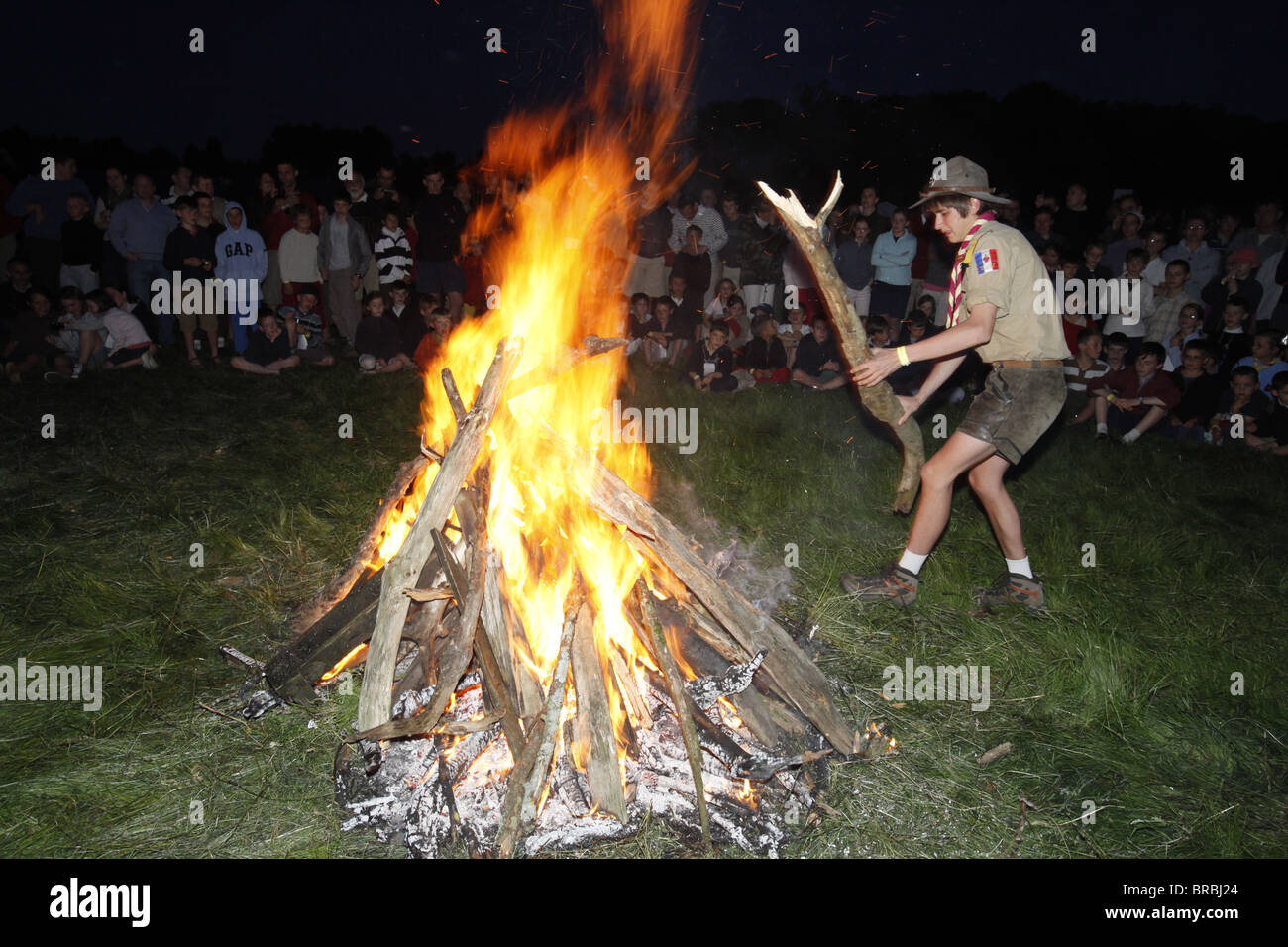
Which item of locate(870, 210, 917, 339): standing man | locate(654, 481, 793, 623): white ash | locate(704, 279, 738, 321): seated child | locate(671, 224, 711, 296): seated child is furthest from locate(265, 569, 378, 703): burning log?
locate(870, 210, 917, 339): standing man

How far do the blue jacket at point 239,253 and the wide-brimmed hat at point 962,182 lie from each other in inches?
355

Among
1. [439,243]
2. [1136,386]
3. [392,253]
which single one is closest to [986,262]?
[1136,386]

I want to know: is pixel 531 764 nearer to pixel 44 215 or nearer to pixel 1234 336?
pixel 1234 336

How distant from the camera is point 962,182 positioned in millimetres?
4371

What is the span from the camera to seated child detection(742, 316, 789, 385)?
10.3 meters

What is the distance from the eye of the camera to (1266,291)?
951 cm

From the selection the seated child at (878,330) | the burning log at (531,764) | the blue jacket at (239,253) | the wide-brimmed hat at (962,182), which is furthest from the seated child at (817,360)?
the burning log at (531,764)

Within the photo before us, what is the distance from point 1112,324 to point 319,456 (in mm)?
9269

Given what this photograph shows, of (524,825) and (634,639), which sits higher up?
(634,639)

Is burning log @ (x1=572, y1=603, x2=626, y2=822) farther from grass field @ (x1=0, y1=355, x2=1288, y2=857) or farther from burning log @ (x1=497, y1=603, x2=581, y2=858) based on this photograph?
grass field @ (x1=0, y1=355, x2=1288, y2=857)

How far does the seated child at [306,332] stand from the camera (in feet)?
33.6

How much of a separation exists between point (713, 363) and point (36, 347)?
7.94 m
